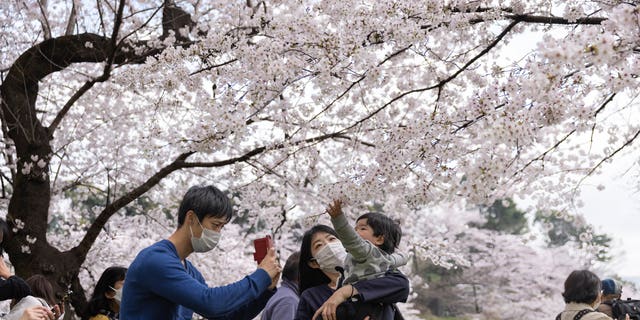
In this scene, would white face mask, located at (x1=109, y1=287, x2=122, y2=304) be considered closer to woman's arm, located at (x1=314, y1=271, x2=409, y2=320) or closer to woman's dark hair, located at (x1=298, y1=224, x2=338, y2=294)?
woman's dark hair, located at (x1=298, y1=224, x2=338, y2=294)

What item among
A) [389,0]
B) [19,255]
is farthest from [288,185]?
[389,0]

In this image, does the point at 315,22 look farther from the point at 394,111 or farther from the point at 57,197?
the point at 57,197

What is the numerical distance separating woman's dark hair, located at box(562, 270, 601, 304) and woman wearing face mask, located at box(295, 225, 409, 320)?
118 cm

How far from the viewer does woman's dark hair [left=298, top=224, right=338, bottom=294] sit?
3.39 metres

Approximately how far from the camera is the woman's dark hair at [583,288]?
3723 millimetres

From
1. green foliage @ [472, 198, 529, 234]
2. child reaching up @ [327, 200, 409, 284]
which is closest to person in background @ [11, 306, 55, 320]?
child reaching up @ [327, 200, 409, 284]

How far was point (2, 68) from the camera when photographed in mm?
8633

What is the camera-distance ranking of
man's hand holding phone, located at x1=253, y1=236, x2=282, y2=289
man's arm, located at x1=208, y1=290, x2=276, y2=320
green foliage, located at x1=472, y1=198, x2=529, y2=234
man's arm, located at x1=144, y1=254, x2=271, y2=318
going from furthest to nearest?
green foliage, located at x1=472, y1=198, x2=529, y2=234 → man's arm, located at x1=208, y1=290, x2=276, y2=320 → man's hand holding phone, located at x1=253, y1=236, x2=282, y2=289 → man's arm, located at x1=144, y1=254, x2=271, y2=318

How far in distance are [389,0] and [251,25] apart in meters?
2.00

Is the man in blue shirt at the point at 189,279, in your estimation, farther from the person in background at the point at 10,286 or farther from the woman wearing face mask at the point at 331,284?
the person in background at the point at 10,286

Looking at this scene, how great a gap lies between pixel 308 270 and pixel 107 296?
1.37 metres

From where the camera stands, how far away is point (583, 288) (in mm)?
3725

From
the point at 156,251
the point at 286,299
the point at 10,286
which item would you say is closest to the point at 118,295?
the point at 10,286

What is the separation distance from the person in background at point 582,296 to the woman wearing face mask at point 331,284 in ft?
3.83
